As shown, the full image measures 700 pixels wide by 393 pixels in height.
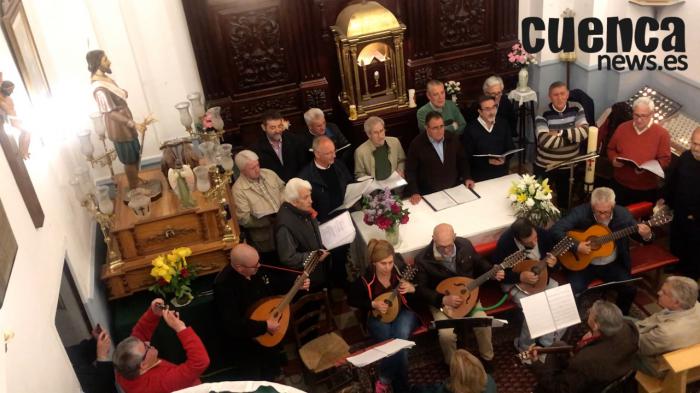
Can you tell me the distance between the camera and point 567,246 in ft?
19.1

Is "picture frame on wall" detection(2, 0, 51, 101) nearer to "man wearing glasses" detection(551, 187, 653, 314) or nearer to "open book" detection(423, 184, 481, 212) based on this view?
"open book" detection(423, 184, 481, 212)

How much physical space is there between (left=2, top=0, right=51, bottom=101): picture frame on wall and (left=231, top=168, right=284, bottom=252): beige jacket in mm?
1829

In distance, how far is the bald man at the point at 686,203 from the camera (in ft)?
20.3

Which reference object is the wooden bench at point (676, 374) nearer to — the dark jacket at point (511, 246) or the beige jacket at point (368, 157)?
the dark jacket at point (511, 246)

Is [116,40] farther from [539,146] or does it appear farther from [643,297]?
[643,297]

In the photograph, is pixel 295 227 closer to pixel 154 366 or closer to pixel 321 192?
pixel 321 192

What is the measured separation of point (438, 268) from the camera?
5820 mm

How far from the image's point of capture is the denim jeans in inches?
219

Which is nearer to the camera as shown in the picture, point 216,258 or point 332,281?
point 216,258

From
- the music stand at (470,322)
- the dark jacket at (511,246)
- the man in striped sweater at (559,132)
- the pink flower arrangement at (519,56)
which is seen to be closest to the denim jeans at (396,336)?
the music stand at (470,322)

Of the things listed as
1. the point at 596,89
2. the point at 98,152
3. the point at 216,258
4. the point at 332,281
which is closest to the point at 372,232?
the point at 332,281

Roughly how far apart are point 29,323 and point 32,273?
1.26 ft

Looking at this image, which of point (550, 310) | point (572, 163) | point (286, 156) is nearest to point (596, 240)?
point (572, 163)

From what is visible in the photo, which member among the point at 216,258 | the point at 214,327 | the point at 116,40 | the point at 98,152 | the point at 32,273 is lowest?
the point at 214,327
